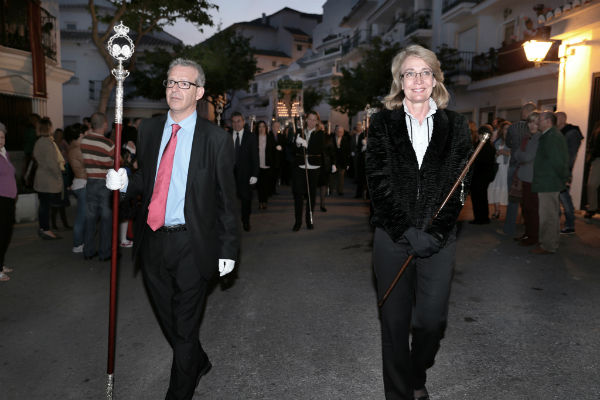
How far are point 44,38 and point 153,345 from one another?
574 inches

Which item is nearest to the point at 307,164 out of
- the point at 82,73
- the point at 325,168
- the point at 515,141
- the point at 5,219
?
the point at 325,168

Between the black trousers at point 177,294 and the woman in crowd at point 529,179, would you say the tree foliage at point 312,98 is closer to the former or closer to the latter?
the woman in crowd at point 529,179

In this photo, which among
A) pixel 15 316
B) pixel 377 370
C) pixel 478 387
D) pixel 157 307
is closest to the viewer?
pixel 157 307

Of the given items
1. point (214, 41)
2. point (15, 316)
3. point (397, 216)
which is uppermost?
point (214, 41)

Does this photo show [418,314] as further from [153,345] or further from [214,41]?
[214,41]

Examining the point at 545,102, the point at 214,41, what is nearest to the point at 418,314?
the point at 545,102

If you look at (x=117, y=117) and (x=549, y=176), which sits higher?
(x=117, y=117)

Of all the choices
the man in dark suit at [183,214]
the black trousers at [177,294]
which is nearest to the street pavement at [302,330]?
the black trousers at [177,294]

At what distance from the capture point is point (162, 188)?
9.88 feet

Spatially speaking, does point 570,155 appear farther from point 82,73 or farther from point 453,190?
point 82,73

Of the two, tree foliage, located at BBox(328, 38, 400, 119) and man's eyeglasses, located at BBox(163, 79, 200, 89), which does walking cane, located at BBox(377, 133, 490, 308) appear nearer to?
man's eyeglasses, located at BBox(163, 79, 200, 89)

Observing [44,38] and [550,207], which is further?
[44,38]

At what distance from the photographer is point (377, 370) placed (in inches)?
146

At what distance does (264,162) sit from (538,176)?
22.4ft
